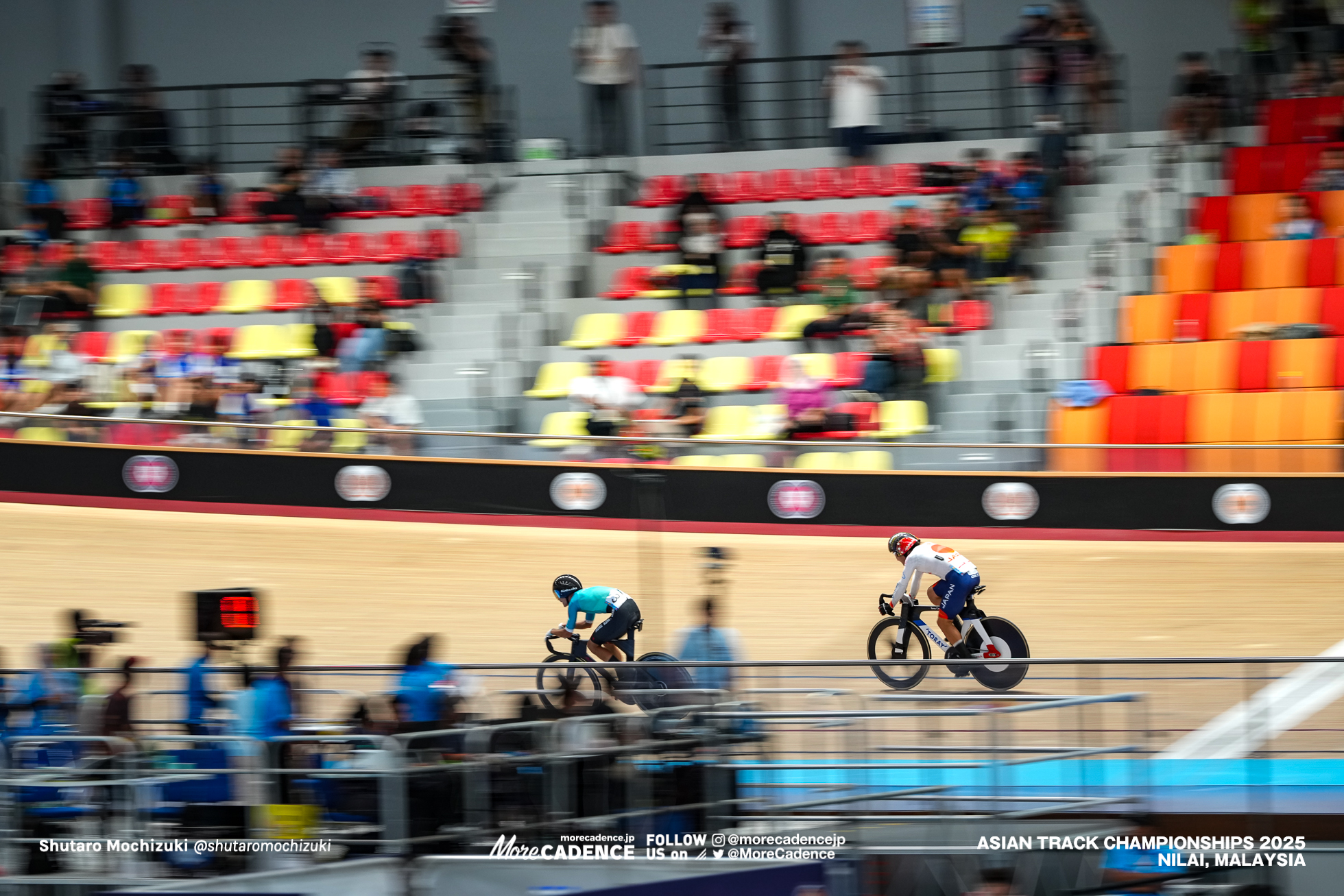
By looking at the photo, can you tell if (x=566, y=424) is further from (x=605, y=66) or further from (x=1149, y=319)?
(x=605, y=66)

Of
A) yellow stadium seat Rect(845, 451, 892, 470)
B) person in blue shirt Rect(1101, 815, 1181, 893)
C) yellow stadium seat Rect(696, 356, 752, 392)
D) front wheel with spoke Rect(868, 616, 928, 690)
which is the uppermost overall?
yellow stadium seat Rect(696, 356, 752, 392)

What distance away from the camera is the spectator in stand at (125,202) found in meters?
17.6

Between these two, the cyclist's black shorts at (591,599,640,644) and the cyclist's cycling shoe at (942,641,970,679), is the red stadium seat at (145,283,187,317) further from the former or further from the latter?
the cyclist's cycling shoe at (942,641,970,679)

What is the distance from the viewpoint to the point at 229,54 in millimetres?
20734

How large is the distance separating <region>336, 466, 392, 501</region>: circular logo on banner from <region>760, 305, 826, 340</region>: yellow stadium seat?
4.07m

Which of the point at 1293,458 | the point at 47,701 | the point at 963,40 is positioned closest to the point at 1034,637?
the point at 1293,458

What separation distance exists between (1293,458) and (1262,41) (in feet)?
23.8

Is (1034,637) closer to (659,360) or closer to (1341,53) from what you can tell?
(659,360)

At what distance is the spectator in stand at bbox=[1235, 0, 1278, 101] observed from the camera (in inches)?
642

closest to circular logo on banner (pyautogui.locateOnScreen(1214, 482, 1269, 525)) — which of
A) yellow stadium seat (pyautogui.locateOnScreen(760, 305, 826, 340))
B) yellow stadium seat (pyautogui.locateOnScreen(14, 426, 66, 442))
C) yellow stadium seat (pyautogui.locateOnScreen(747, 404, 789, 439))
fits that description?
yellow stadium seat (pyautogui.locateOnScreen(747, 404, 789, 439))

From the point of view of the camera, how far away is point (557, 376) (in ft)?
46.5

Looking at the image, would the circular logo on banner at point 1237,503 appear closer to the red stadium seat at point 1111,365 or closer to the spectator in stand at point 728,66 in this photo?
the red stadium seat at point 1111,365

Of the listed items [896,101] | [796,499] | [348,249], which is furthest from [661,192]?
[796,499]

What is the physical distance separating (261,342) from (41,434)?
338cm
